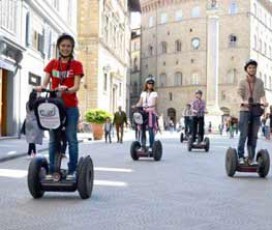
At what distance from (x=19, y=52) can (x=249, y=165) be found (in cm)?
1807

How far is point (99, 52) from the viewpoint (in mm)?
46688

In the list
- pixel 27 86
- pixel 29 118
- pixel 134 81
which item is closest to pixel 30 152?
pixel 29 118

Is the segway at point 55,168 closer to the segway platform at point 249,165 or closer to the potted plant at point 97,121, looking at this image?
the segway platform at point 249,165

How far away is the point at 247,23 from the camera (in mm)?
83562

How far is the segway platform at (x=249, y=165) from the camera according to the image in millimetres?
9844

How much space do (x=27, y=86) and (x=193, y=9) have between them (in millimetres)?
62300

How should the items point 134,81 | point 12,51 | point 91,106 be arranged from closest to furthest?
point 12,51 → point 91,106 → point 134,81

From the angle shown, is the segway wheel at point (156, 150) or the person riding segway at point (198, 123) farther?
the person riding segway at point (198, 123)

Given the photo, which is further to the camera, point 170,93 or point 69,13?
point 170,93

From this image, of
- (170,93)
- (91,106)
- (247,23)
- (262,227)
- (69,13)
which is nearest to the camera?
(262,227)

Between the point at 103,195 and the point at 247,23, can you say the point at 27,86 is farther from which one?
the point at 247,23

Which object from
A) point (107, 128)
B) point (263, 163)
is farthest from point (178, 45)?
point (263, 163)

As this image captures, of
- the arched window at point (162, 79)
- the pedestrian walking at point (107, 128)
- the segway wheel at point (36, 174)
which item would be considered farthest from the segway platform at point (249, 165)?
the arched window at point (162, 79)

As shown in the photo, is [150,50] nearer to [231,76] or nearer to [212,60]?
[231,76]
